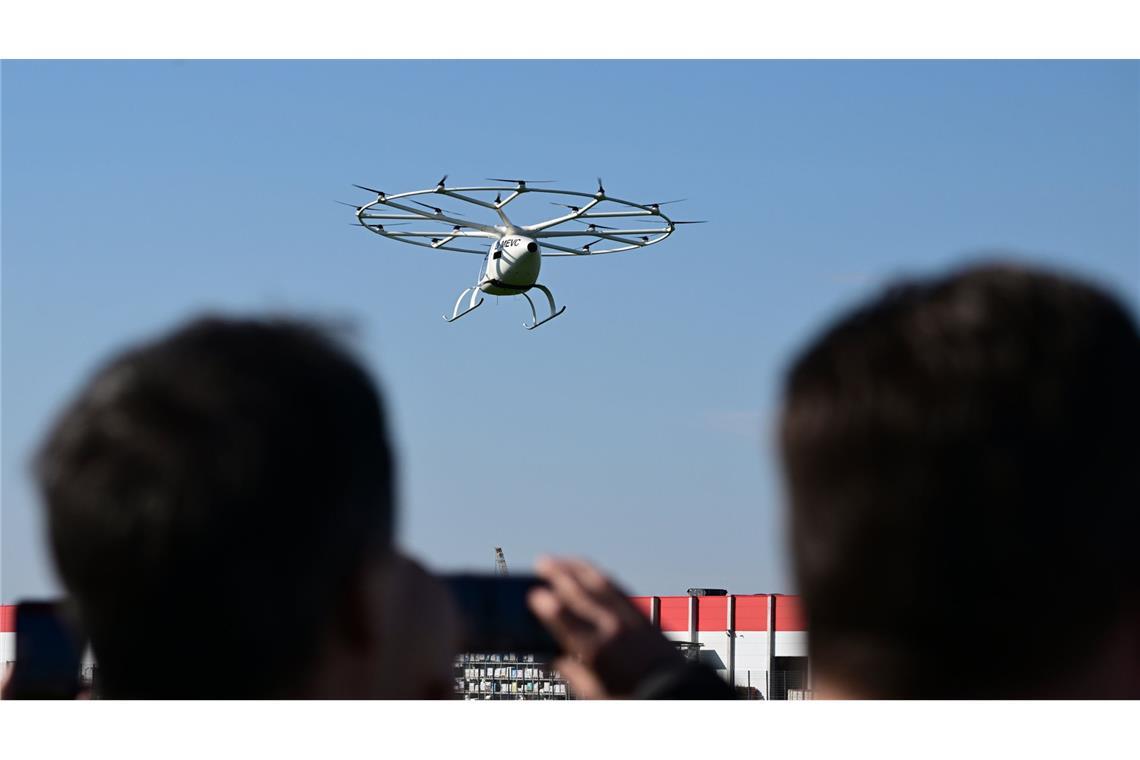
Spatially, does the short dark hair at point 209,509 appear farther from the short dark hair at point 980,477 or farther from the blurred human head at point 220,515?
the short dark hair at point 980,477

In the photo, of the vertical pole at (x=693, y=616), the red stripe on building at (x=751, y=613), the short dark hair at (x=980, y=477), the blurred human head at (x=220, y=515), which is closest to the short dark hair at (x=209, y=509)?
the blurred human head at (x=220, y=515)

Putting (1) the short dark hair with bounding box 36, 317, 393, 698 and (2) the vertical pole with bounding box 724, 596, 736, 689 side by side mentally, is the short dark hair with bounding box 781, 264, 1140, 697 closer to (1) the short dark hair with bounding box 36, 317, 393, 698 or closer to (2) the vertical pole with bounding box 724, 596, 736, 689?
(1) the short dark hair with bounding box 36, 317, 393, 698

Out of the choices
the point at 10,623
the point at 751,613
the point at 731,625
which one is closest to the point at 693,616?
the point at 731,625

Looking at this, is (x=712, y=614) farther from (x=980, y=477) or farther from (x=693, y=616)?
(x=980, y=477)

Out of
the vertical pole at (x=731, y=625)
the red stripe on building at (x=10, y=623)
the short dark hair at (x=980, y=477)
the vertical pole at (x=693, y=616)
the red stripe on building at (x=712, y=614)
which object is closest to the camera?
the short dark hair at (x=980, y=477)

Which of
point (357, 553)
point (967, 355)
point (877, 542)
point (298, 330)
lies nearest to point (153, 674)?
point (357, 553)
